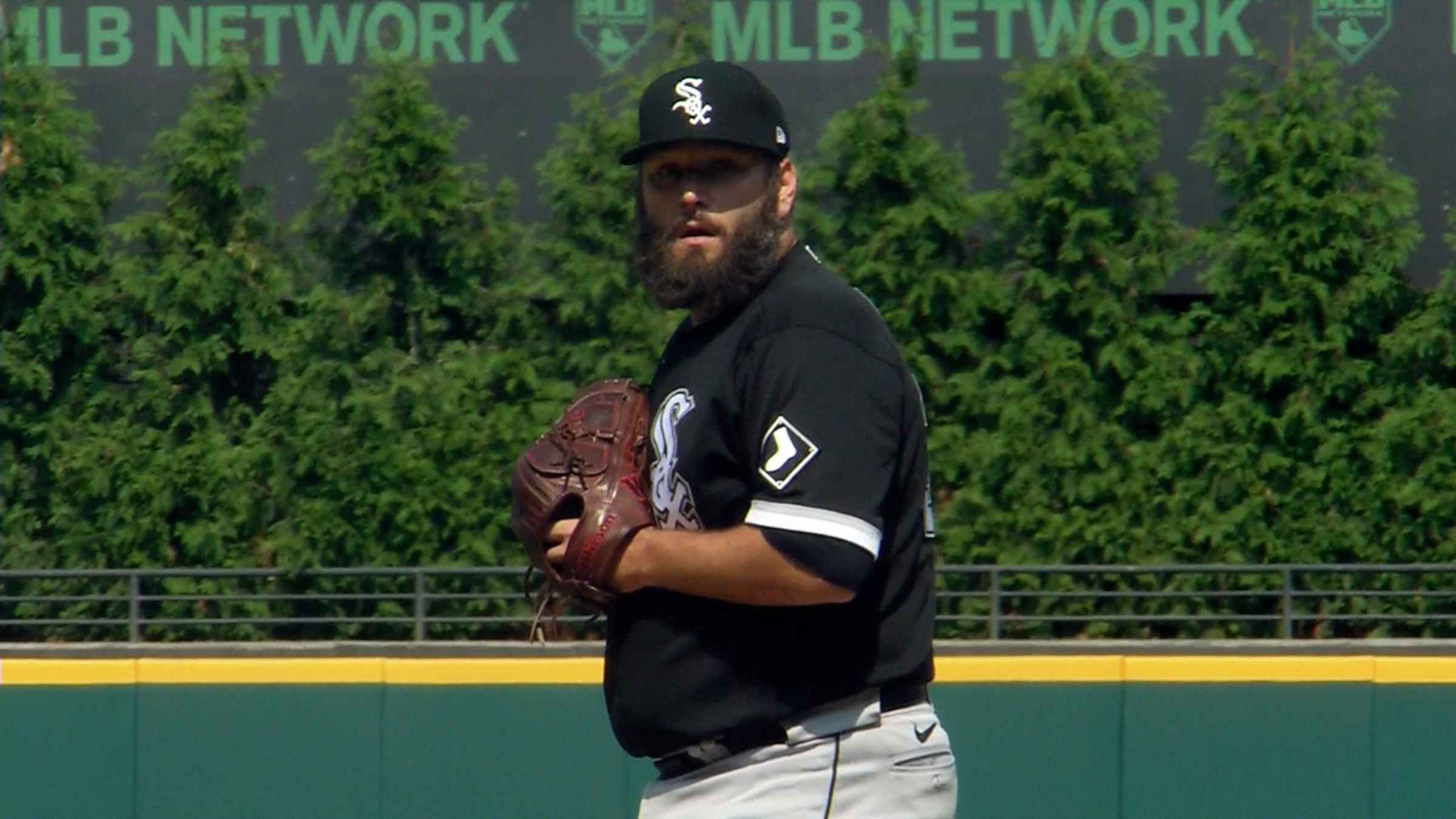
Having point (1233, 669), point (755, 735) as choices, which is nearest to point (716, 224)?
point (755, 735)

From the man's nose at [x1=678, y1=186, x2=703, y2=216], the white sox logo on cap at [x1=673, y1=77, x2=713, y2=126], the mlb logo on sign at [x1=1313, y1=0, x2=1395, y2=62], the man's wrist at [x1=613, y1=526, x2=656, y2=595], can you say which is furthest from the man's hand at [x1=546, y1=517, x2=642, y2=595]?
the mlb logo on sign at [x1=1313, y1=0, x2=1395, y2=62]

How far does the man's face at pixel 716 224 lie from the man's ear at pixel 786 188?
0.02 metres

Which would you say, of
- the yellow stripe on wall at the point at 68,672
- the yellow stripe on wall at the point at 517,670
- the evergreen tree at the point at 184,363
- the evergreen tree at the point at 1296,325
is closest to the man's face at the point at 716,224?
the yellow stripe on wall at the point at 517,670

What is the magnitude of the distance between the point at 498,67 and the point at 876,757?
23.6 feet

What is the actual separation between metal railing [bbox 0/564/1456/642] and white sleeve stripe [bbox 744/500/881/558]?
561 cm

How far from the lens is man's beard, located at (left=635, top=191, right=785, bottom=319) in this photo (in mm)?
2566

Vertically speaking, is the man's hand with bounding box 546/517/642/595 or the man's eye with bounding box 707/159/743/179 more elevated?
Result: the man's eye with bounding box 707/159/743/179

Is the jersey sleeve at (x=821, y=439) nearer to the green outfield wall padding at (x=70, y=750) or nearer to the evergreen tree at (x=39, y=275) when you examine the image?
the green outfield wall padding at (x=70, y=750)

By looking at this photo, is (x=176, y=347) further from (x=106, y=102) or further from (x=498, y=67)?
(x=498, y=67)

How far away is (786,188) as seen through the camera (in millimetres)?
2666

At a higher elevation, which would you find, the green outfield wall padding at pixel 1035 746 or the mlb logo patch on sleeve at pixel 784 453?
the mlb logo patch on sleeve at pixel 784 453

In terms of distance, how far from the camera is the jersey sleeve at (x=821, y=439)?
2379mm

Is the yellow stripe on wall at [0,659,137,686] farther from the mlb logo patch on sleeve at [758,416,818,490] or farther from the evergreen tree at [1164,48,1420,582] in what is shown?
the mlb logo patch on sleeve at [758,416,818,490]

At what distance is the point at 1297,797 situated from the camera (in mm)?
7426
